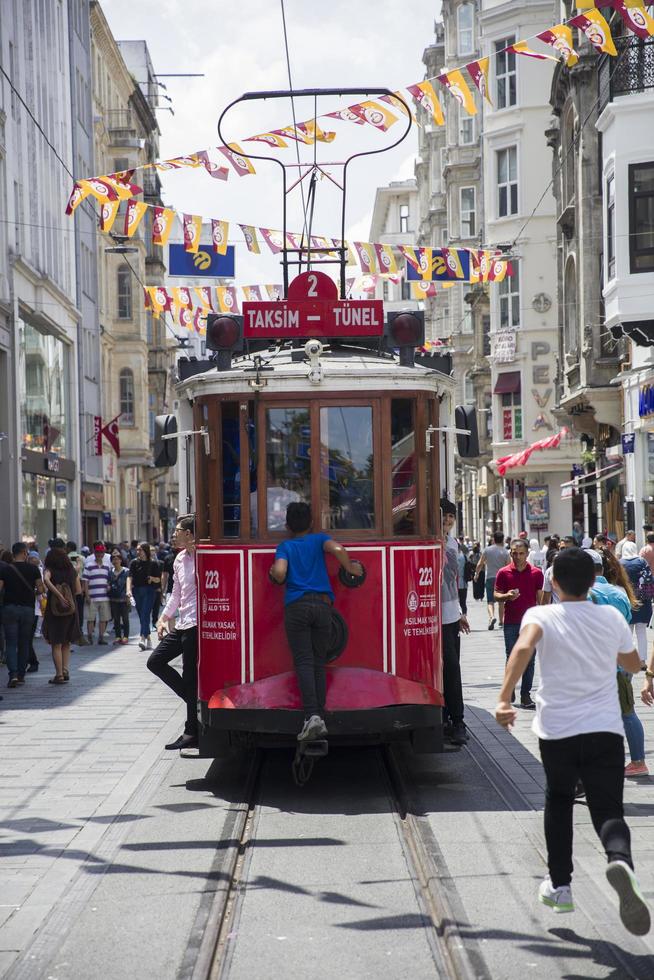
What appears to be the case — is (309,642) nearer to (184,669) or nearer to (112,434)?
(184,669)

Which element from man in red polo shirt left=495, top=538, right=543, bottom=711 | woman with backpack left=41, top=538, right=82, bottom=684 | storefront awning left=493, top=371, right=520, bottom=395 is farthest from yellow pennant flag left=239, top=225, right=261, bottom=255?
storefront awning left=493, top=371, right=520, bottom=395

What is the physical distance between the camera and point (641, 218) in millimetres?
24828

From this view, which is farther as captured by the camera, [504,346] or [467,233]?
[467,233]

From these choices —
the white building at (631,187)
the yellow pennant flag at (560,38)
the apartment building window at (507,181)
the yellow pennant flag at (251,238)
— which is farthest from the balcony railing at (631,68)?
the apartment building window at (507,181)

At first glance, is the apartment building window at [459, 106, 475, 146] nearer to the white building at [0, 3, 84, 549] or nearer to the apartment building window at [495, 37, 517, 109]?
the apartment building window at [495, 37, 517, 109]

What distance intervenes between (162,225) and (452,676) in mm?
10071

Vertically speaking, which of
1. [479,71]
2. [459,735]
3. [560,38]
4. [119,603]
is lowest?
[459,735]

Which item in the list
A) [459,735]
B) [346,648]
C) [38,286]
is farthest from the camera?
[38,286]

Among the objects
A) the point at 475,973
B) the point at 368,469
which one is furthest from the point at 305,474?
the point at 475,973

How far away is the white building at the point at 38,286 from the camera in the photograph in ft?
100

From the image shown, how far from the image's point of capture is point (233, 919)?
20.6ft

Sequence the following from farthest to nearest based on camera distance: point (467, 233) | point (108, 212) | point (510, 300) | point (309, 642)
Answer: point (467, 233), point (510, 300), point (108, 212), point (309, 642)

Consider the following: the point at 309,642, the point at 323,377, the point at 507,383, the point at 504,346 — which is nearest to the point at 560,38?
the point at 323,377

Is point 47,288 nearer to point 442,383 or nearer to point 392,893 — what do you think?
point 442,383
